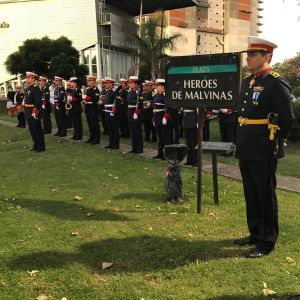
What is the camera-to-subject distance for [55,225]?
469cm

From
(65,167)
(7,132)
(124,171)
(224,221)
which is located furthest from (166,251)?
(7,132)

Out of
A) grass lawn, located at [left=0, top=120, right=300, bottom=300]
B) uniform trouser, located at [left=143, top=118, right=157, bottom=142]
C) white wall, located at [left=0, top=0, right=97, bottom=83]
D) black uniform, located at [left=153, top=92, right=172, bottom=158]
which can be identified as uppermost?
white wall, located at [left=0, top=0, right=97, bottom=83]

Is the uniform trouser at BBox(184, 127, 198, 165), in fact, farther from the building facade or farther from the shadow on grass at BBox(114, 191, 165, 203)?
the building facade

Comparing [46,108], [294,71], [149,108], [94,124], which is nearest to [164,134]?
[149,108]

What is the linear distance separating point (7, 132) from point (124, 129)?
217 inches

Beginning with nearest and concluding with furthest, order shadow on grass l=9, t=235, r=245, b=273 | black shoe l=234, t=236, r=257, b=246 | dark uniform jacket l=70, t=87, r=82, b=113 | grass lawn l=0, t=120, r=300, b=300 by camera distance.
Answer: grass lawn l=0, t=120, r=300, b=300 < shadow on grass l=9, t=235, r=245, b=273 < black shoe l=234, t=236, r=257, b=246 < dark uniform jacket l=70, t=87, r=82, b=113

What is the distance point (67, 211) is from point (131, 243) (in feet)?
5.02

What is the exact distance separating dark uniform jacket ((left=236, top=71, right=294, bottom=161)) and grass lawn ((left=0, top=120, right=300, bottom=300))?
3.79ft

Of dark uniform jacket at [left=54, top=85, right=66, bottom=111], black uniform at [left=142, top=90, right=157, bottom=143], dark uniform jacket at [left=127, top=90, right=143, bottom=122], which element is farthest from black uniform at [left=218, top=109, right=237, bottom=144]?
dark uniform jacket at [left=54, top=85, right=66, bottom=111]

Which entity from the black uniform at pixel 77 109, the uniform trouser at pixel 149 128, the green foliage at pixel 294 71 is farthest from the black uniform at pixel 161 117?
the green foliage at pixel 294 71

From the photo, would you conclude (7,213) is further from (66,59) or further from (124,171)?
(66,59)

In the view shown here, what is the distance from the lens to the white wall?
3644cm

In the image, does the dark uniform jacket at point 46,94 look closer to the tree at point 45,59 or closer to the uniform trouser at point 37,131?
the uniform trouser at point 37,131

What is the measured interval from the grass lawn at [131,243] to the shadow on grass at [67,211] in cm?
2
